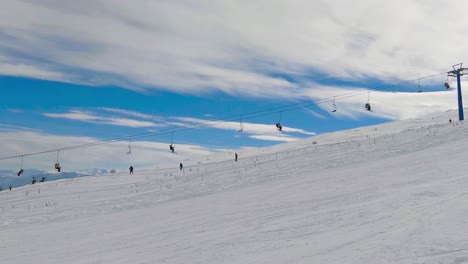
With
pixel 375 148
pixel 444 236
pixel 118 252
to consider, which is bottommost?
pixel 118 252

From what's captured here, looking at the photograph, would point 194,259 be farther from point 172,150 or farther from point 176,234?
point 172,150

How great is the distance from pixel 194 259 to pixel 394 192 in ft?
19.9

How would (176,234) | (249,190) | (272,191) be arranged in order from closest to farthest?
1. (176,234)
2. (272,191)
3. (249,190)

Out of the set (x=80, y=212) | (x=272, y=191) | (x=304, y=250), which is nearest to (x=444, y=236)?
(x=304, y=250)

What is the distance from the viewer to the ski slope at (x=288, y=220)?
691cm

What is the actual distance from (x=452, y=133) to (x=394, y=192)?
15.4m

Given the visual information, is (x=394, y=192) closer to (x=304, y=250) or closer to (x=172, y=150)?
(x=304, y=250)

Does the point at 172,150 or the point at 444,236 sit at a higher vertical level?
the point at 172,150

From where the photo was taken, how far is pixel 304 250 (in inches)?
285

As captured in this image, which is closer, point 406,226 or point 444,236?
point 444,236

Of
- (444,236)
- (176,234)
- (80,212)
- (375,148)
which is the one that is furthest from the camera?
(375,148)

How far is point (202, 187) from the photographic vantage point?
76.9ft

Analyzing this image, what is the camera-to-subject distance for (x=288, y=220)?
34.0 feet

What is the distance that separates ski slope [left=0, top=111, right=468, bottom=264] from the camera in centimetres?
691
